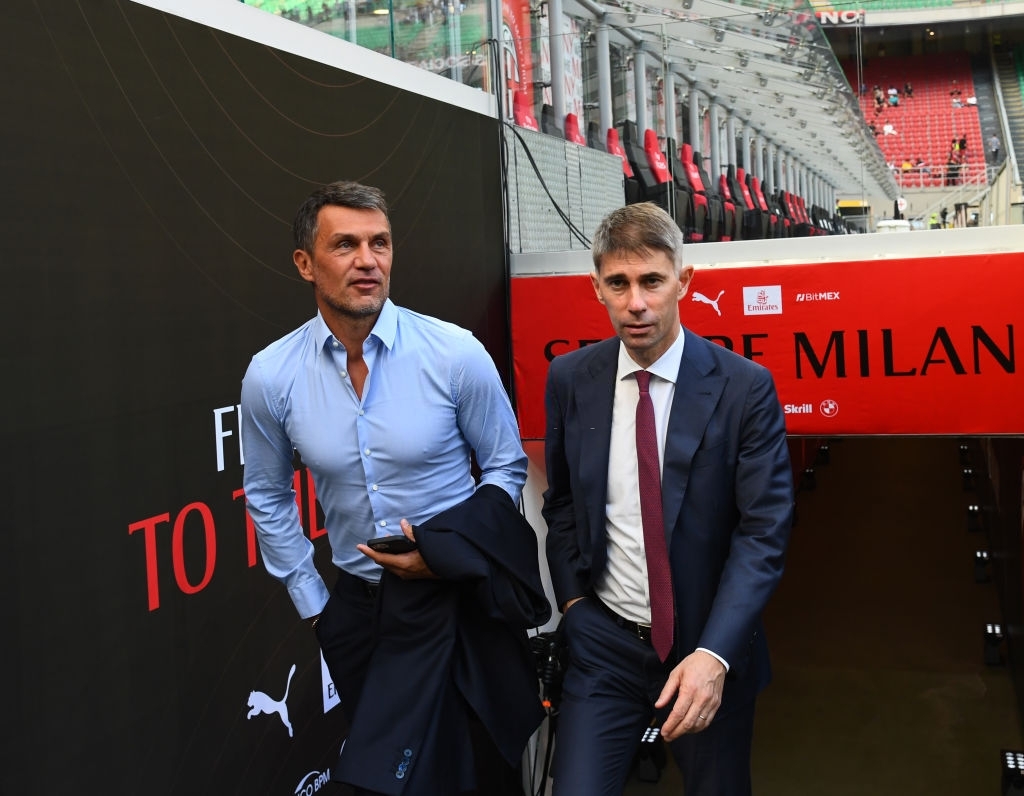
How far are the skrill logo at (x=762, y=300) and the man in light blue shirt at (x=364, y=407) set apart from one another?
130 inches

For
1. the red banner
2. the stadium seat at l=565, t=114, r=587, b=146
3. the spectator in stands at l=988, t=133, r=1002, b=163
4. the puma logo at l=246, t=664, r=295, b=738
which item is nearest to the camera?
the puma logo at l=246, t=664, r=295, b=738

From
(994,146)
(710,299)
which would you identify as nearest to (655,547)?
(710,299)

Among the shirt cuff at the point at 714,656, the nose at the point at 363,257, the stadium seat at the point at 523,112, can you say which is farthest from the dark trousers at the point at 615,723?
the stadium seat at the point at 523,112

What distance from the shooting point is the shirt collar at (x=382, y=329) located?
6.96 ft

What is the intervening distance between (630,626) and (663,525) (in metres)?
0.22

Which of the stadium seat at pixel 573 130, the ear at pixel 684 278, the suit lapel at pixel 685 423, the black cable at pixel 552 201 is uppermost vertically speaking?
the stadium seat at pixel 573 130

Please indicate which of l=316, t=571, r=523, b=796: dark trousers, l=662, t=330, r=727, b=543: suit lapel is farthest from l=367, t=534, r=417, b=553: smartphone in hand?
l=662, t=330, r=727, b=543: suit lapel

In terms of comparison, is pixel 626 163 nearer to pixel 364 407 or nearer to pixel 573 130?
pixel 573 130

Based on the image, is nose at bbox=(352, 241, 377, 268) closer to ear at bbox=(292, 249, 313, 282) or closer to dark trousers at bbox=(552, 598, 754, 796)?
ear at bbox=(292, 249, 313, 282)

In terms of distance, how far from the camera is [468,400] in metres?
2.13

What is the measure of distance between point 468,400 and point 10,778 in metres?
1.35

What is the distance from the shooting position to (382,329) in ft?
6.97

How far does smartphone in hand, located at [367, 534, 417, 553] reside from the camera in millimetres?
1977

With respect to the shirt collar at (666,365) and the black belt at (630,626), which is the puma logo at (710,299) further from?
the black belt at (630,626)
